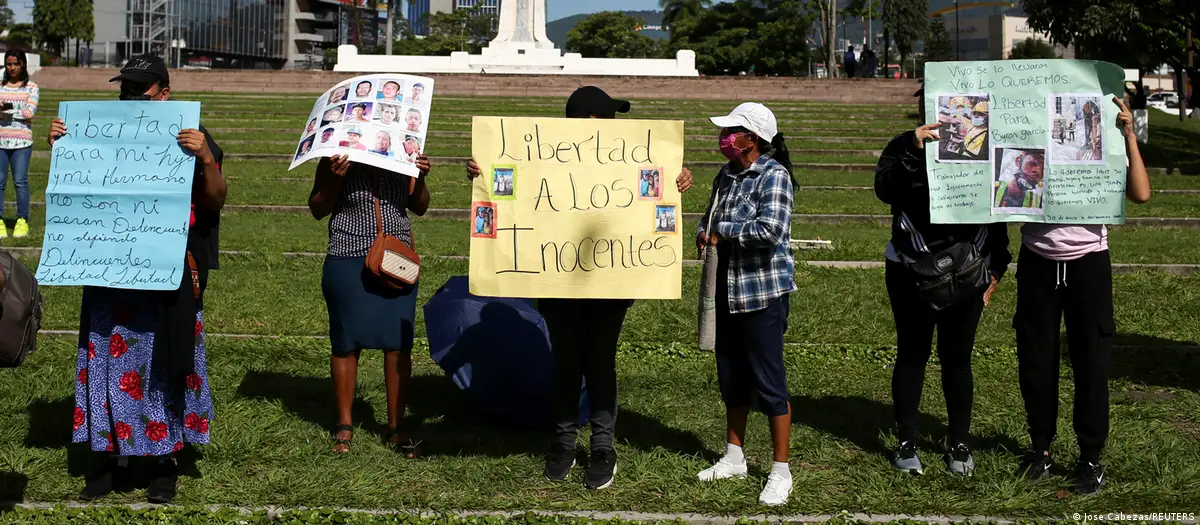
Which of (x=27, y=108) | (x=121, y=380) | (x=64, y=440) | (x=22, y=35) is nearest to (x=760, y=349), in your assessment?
(x=121, y=380)

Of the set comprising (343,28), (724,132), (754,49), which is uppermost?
(343,28)

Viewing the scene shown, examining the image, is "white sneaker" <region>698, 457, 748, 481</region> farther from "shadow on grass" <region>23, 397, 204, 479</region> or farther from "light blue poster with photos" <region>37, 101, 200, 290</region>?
"light blue poster with photos" <region>37, 101, 200, 290</region>

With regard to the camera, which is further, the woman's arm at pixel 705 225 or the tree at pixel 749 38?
the tree at pixel 749 38

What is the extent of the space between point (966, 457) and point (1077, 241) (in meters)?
1.15

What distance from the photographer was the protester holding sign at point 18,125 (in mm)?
11609

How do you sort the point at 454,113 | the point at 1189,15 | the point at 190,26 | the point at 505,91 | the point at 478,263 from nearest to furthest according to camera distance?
the point at 478,263 → the point at 1189,15 → the point at 454,113 → the point at 505,91 → the point at 190,26

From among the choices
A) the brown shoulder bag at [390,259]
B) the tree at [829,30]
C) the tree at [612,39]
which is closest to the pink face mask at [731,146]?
the brown shoulder bag at [390,259]

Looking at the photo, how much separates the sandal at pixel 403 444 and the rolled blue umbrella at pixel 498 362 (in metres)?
0.48

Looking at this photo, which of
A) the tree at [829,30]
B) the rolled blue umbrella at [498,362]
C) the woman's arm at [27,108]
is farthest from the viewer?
the tree at [829,30]

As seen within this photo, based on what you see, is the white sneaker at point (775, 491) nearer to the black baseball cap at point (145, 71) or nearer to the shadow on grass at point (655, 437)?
the shadow on grass at point (655, 437)

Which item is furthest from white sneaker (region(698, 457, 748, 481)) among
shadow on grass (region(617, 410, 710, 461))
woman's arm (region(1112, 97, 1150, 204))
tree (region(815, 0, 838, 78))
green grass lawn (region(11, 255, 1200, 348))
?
tree (region(815, 0, 838, 78))

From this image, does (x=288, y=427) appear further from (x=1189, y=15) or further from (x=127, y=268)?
(x=1189, y=15)

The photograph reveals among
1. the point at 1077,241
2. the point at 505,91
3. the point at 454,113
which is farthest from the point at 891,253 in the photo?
the point at 505,91

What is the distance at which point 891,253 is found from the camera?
596 cm
